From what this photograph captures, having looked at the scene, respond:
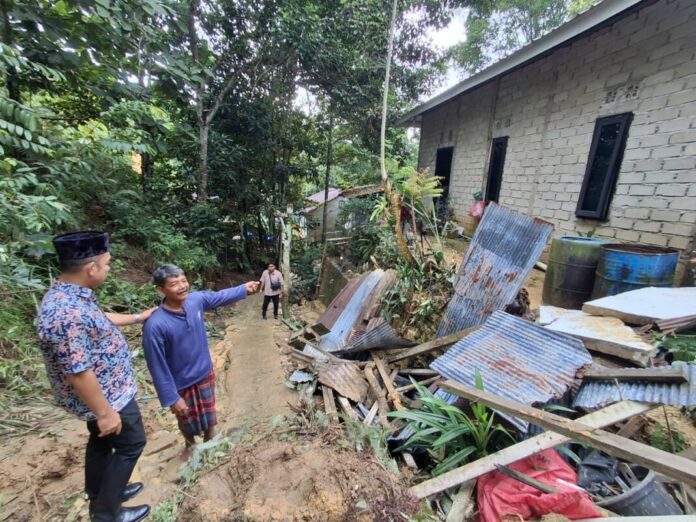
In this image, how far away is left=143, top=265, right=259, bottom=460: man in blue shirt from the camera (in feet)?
7.14

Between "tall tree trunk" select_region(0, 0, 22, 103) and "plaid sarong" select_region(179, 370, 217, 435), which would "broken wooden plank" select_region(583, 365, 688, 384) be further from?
"tall tree trunk" select_region(0, 0, 22, 103)

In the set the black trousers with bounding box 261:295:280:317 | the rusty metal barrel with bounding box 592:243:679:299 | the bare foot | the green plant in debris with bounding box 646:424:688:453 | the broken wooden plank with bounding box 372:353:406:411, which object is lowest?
the black trousers with bounding box 261:295:280:317

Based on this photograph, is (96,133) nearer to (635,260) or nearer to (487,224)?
(487,224)

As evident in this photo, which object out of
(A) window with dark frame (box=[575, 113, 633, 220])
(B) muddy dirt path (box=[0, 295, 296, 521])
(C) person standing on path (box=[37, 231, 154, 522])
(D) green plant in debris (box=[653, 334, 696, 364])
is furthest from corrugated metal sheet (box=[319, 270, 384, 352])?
(A) window with dark frame (box=[575, 113, 633, 220])

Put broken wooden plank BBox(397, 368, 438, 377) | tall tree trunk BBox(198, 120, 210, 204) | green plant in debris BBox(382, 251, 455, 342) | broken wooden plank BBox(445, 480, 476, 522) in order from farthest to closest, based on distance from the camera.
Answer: tall tree trunk BBox(198, 120, 210, 204) < green plant in debris BBox(382, 251, 455, 342) < broken wooden plank BBox(397, 368, 438, 377) < broken wooden plank BBox(445, 480, 476, 522)

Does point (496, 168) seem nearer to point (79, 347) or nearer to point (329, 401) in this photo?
point (329, 401)

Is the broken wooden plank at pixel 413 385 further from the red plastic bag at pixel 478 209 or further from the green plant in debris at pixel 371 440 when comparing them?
the red plastic bag at pixel 478 209

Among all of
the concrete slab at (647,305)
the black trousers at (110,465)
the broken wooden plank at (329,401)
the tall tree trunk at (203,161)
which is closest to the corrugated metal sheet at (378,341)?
the broken wooden plank at (329,401)

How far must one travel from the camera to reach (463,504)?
1.95m

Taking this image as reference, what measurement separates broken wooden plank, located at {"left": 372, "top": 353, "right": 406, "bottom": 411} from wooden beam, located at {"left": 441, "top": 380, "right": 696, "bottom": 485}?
91cm

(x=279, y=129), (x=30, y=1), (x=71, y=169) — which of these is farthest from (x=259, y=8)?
(x=71, y=169)

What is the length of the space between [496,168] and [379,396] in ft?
23.2

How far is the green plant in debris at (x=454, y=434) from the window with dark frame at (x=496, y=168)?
21.9ft

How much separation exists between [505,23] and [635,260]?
698 inches
